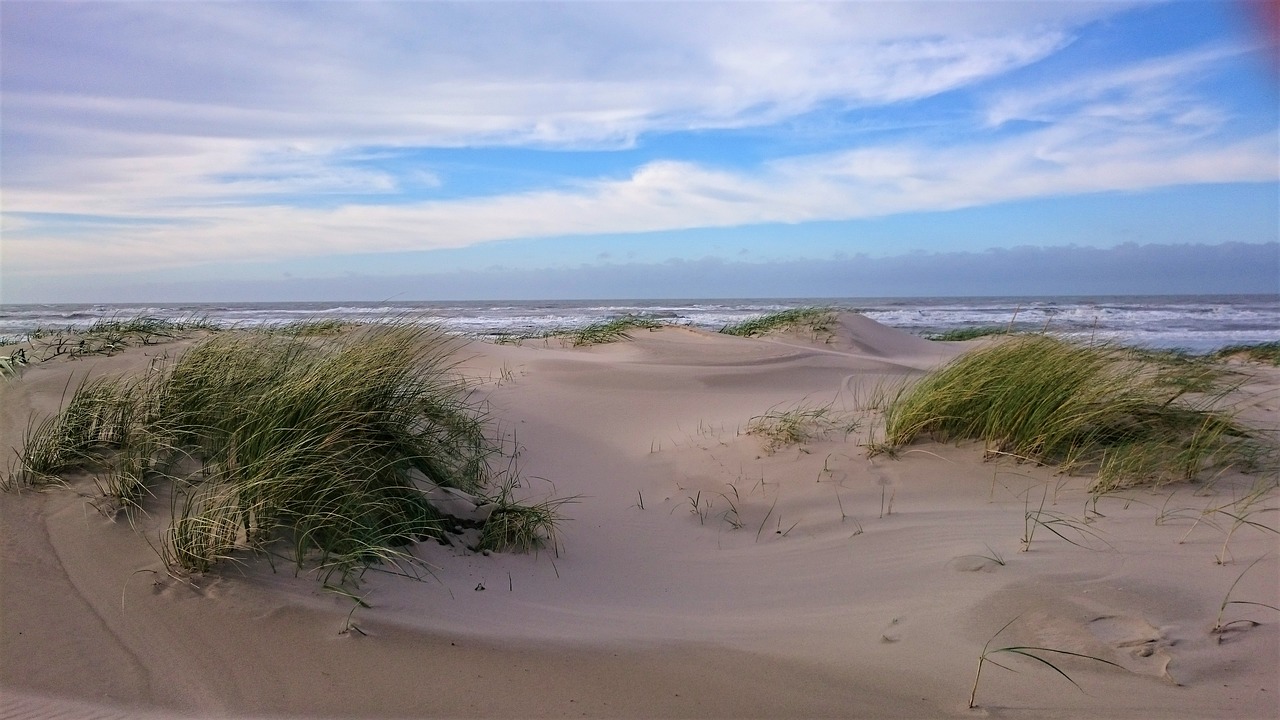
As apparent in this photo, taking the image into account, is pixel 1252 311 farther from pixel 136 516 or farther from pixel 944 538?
pixel 136 516

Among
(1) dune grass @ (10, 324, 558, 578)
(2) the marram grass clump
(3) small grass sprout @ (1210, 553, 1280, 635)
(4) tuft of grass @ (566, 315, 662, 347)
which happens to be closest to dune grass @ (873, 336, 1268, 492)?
(3) small grass sprout @ (1210, 553, 1280, 635)

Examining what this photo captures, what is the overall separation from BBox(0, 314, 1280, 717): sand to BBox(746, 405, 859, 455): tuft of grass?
0.62 meters

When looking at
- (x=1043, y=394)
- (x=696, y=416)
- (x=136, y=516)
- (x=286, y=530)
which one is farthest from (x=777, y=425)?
(x=136, y=516)

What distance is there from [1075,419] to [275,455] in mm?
4218

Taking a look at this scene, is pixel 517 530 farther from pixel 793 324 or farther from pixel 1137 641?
pixel 793 324

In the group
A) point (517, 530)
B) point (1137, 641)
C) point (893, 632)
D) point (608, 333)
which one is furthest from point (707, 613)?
point (608, 333)

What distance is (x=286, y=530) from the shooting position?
115 inches

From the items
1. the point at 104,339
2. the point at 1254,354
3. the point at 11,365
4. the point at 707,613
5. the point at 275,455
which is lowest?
the point at 707,613

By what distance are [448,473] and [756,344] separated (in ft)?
20.8

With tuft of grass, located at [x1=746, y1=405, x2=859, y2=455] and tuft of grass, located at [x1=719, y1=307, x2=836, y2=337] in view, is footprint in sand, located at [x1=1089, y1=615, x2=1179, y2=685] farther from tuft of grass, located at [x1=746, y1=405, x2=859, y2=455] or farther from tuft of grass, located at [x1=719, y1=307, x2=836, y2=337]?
tuft of grass, located at [x1=719, y1=307, x2=836, y2=337]

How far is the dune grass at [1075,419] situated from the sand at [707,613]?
211 mm

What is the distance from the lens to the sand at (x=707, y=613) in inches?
89.2

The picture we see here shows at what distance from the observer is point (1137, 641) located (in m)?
2.53

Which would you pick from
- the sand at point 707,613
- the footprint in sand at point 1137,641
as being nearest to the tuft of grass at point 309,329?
the sand at point 707,613
